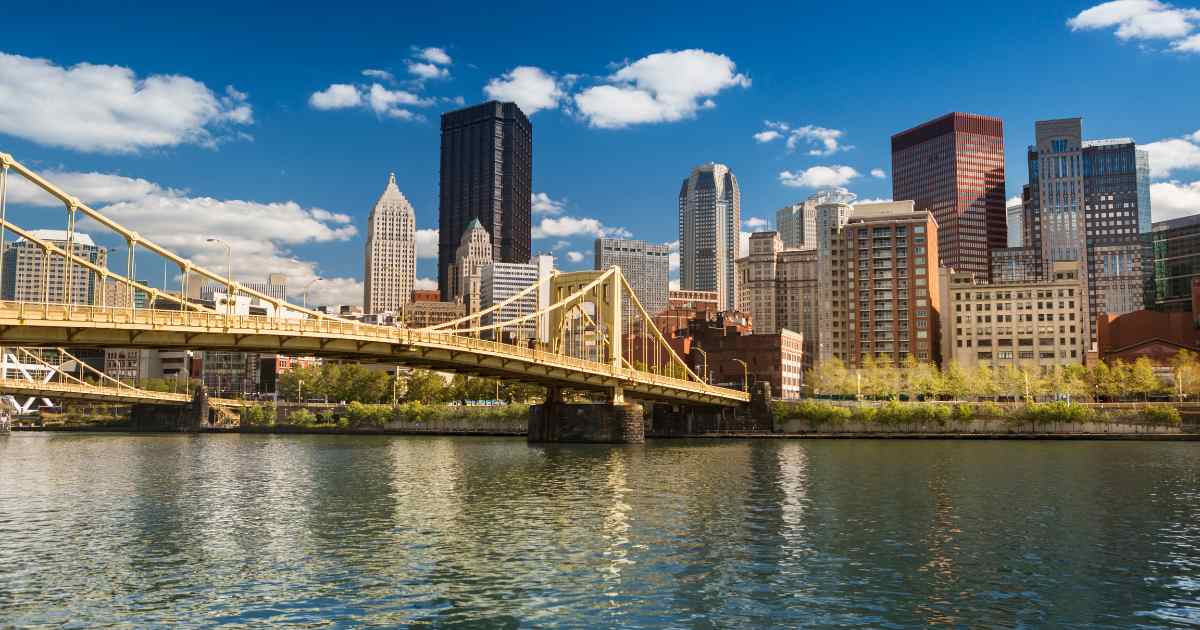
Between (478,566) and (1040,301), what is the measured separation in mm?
175969

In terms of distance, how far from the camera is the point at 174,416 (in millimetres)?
163750

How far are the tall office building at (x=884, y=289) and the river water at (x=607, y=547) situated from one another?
119913mm

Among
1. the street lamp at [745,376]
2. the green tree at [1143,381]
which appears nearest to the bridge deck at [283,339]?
the street lamp at [745,376]

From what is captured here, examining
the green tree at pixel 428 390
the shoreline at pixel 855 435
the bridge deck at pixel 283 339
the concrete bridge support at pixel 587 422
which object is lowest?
the shoreline at pixel 855 435

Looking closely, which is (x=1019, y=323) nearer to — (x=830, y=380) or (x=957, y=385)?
(x=830, y=380)

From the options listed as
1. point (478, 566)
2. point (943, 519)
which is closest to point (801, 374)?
Answer: point (943, 519)

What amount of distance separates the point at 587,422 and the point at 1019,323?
384 feet

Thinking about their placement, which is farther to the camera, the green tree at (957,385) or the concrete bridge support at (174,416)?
the concrete bridge support at (174,416)

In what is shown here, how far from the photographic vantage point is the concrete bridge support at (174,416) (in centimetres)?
15938

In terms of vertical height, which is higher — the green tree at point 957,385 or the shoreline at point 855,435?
the green tree at point 957,385

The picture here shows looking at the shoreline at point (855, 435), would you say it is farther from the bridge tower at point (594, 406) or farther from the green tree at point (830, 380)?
the green tree at point (830, 380)

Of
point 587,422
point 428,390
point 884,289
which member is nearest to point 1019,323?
point 884,289

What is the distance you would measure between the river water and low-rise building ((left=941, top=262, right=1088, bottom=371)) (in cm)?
12465

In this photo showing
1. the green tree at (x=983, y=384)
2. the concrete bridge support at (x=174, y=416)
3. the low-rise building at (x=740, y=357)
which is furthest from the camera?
the low-rise building at (x=740, y=357)
